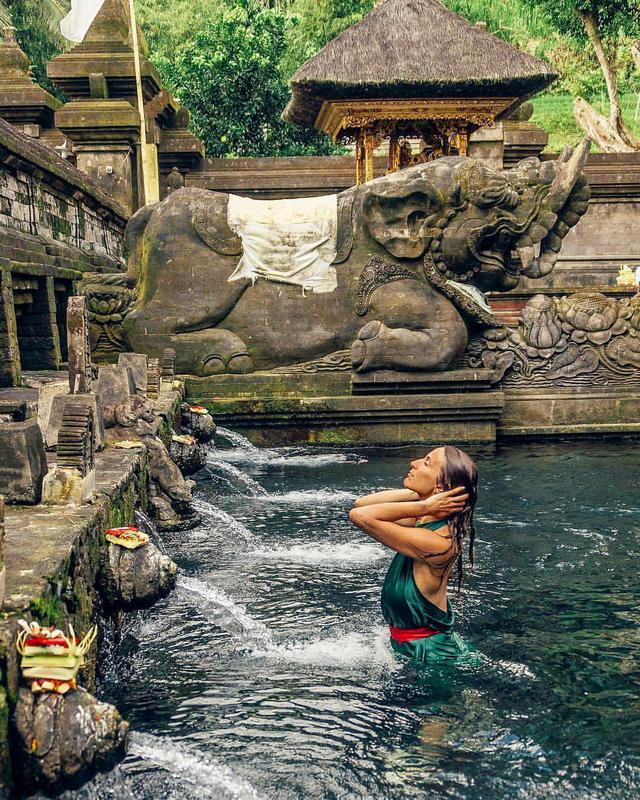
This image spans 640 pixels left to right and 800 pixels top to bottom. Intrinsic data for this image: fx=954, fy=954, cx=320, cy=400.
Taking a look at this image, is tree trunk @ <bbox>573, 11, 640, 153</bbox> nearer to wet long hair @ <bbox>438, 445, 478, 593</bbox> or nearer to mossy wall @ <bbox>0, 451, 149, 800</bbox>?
wet long hair @ <bbox>438, 445, 478, 593</bbox>

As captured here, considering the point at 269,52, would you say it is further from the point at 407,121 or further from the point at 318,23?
the point at 318,23

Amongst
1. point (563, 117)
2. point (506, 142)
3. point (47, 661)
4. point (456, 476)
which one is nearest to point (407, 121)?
point (506, 142)

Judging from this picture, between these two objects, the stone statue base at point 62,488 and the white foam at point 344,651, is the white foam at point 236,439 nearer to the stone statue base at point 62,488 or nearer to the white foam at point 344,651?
the white foam at point 344,651

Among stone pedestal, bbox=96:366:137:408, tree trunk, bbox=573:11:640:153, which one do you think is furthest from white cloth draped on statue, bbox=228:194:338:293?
tree trunk, bbox=573:11:640:153

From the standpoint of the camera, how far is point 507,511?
26.1ft

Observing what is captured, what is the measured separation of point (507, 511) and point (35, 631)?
5.56m

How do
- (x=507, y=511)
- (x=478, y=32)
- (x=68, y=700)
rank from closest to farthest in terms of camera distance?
(x=68, y=700), (x=507, y=511), (x=478, y=32)

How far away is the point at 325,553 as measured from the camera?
6.70 m

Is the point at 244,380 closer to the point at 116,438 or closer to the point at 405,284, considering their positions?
the point at 405,284

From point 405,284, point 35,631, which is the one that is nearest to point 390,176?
point 405,284

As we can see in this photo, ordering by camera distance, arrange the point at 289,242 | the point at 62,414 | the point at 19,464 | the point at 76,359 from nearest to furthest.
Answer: the point at 19,464
the point at 62,414
the point at 76,359
the point at 289,242

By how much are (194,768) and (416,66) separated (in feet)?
49.2

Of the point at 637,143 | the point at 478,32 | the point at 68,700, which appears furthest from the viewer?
the point at 637,143

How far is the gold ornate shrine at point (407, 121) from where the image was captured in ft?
55.2
